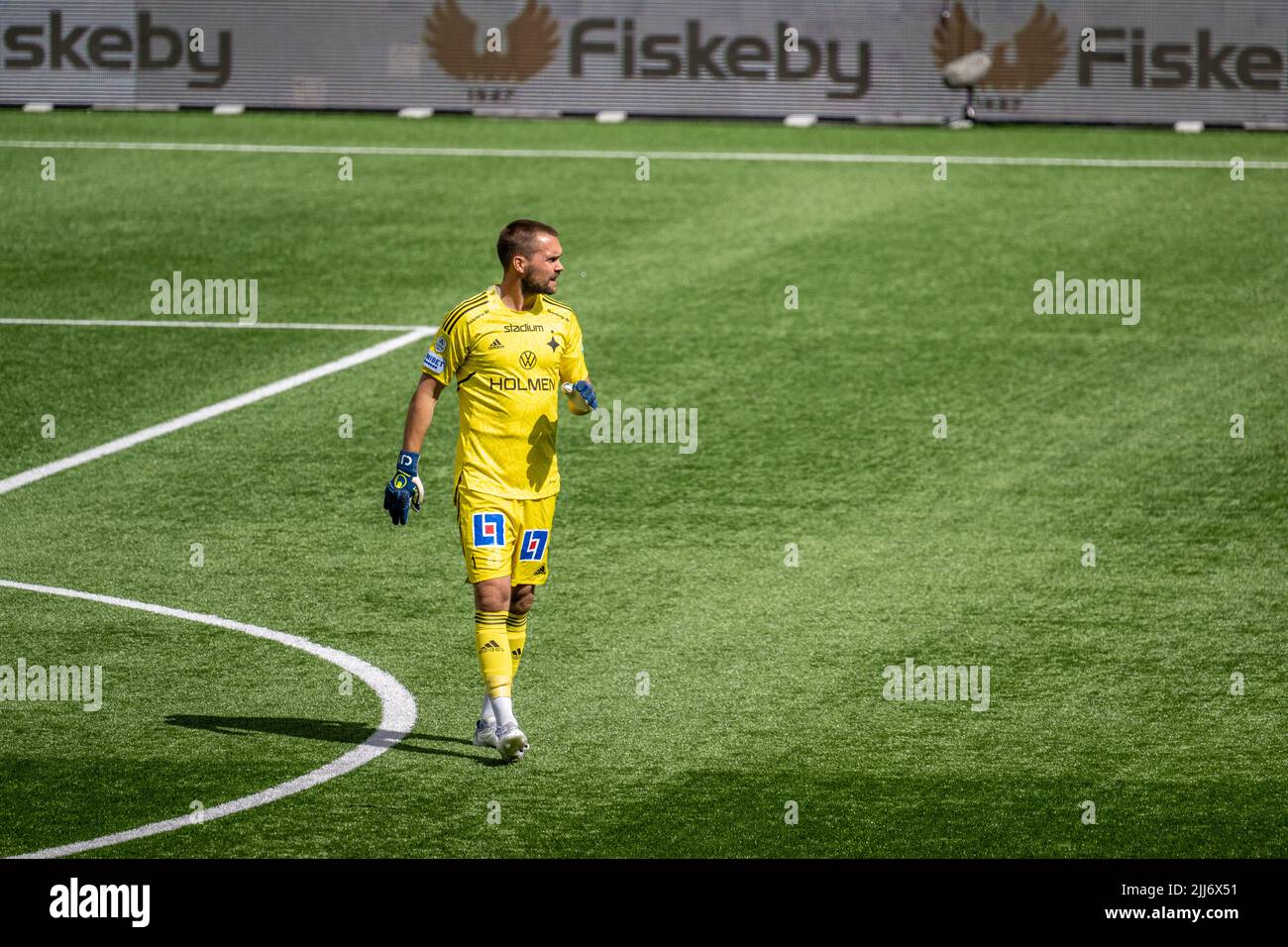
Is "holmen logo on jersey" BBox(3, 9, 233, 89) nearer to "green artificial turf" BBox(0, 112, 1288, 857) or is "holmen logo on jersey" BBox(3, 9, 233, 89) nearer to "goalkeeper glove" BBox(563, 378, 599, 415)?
"green artificial turf" BBox(0, 112, 1288, 857)

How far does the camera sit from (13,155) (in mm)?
27391

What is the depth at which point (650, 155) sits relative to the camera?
28109mm

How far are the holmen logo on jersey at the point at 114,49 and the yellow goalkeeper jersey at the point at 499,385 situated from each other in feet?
82.4

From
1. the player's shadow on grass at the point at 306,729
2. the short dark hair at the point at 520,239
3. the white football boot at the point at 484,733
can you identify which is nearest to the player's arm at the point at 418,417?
the short dark hair at the point at 520,239

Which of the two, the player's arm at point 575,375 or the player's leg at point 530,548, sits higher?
the player's arm at point 575,375

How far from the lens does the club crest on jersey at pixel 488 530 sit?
941 centimetres

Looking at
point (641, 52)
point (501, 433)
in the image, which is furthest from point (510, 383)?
point (641, 52)

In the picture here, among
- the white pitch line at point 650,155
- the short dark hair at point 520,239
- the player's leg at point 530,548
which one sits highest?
the white pitch line at point 650,155

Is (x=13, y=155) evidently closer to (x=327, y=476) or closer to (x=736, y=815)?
(x=327, y=476)

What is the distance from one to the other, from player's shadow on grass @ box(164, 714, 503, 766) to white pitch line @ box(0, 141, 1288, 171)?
18427 mm

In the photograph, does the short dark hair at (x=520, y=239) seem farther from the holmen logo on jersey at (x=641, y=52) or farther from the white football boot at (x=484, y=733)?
the holmen logo on jersey at (x=641, y=52)

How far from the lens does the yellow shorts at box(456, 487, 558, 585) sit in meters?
9.40
